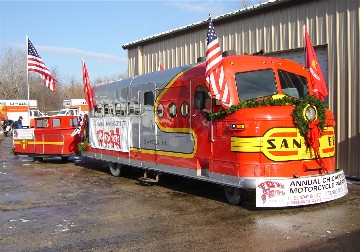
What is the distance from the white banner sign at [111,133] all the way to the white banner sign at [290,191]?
506 centimetres

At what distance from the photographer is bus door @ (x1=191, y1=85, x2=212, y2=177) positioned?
8453 mm

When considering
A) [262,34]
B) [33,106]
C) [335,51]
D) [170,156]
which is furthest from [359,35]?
[33,106]

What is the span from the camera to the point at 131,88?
11.5 metres

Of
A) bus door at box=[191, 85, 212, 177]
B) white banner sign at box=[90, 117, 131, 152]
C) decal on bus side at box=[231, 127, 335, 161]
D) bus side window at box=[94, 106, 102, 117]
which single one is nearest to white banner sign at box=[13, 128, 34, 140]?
white banner sign at box=[90, 117, 131, 152]

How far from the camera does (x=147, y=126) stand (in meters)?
10.7

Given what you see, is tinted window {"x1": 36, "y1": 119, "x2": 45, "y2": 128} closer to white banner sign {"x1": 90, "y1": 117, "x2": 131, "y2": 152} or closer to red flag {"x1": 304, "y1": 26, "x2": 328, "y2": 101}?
white banner sign {"x1": 90, "y1": 117, "x2": 131, "y2": 152}

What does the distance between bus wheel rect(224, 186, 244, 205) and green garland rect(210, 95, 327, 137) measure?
1442 mm

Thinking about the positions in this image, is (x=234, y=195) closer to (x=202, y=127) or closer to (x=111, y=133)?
(x=202, y=127)

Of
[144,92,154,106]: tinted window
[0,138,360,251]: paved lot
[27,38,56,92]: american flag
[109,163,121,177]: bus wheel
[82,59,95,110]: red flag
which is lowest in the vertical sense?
[0,138,360,251]: paved lot

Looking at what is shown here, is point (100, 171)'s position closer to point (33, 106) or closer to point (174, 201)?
point (174, 201)

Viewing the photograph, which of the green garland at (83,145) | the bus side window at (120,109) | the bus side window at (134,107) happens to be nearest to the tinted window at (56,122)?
the green garland at (83,145)

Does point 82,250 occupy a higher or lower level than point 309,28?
lower

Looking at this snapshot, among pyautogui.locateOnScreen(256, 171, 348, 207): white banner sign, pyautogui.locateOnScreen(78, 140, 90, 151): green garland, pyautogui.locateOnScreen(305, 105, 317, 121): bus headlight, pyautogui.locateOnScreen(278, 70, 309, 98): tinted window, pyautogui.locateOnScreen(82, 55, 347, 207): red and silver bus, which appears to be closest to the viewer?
pyautogui.locateOnScreen(256, 171, 348, 207): white banner sign

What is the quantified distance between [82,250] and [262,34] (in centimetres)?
938
